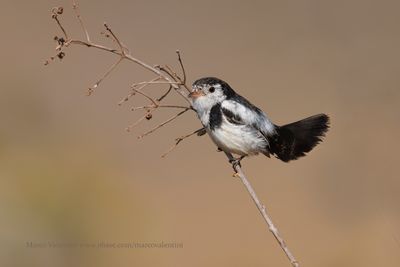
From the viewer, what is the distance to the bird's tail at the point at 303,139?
13.1ft

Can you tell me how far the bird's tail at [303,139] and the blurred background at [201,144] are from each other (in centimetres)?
61

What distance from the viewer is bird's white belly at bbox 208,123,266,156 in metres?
3.70

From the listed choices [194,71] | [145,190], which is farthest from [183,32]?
[145,190]

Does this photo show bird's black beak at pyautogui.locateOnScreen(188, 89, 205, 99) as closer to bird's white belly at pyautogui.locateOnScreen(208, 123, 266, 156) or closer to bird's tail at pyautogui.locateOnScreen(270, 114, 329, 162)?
bird's white belly at pyautogui.locateOnScreen(208, 123, 266, 156)

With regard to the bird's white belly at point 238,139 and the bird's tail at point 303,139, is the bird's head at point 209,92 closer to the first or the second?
the bird's white belly at point 238,139

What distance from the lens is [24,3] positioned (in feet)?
27.6

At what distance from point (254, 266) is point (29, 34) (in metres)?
4.04

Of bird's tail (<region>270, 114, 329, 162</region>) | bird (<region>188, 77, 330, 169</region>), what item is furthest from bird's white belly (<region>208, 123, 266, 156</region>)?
bird's tail (<region>270, 114, 329, 162</region>)

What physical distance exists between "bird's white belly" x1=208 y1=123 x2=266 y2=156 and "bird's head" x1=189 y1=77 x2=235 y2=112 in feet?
0.45

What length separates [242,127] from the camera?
3.79 meters

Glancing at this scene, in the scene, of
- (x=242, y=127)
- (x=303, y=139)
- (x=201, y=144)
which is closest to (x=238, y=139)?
(x=242, y=127)

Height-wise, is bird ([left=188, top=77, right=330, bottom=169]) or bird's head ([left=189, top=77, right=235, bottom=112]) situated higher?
bird's head ([left=189, top=77, right=235, bottom=112])

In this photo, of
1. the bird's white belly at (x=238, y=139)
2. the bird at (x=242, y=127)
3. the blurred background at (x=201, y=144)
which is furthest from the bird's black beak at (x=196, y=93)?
the blurred background at (x=201, y=144)

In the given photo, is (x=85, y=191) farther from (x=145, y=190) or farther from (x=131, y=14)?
(x=131, y=14)
